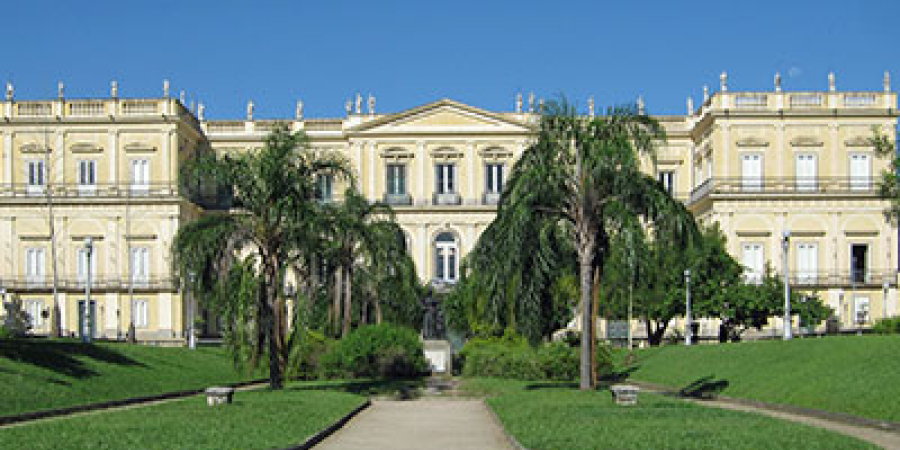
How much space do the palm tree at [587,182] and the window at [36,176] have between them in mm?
47537

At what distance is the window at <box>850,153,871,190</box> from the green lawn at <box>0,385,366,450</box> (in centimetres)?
4797

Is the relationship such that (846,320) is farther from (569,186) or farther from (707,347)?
(569,186)

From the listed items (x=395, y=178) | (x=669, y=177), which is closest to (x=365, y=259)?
(x=395, y=178)

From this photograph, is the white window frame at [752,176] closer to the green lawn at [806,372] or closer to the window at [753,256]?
the window at [753,256]

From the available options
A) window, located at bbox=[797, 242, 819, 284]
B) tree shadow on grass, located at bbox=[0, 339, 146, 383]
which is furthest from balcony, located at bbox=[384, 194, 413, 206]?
tree shadow on grass, located at bbox=[0, 339, 146, 383]

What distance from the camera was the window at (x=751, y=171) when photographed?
66875mm

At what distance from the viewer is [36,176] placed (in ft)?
227

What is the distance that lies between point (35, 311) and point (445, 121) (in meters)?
25.8

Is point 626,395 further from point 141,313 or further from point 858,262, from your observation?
point 141,313

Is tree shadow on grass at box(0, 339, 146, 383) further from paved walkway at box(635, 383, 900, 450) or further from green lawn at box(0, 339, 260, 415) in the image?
paved walkway at box(635, 383, 900, 450)

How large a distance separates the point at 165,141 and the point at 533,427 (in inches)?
2071

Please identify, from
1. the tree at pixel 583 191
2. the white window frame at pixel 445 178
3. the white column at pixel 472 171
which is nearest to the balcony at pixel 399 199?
the white window frame at pixel 445 178

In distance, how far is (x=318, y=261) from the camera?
3312 centimetres

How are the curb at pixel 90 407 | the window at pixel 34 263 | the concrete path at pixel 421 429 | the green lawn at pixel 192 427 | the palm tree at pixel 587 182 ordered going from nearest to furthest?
1. the green lawn at pixel 192 427
2. the concrete path at pixel 421 429
3. the curb at pixel 90 407
4. the palm tree at pixel 587 182
5. the window at pixel 34 263
